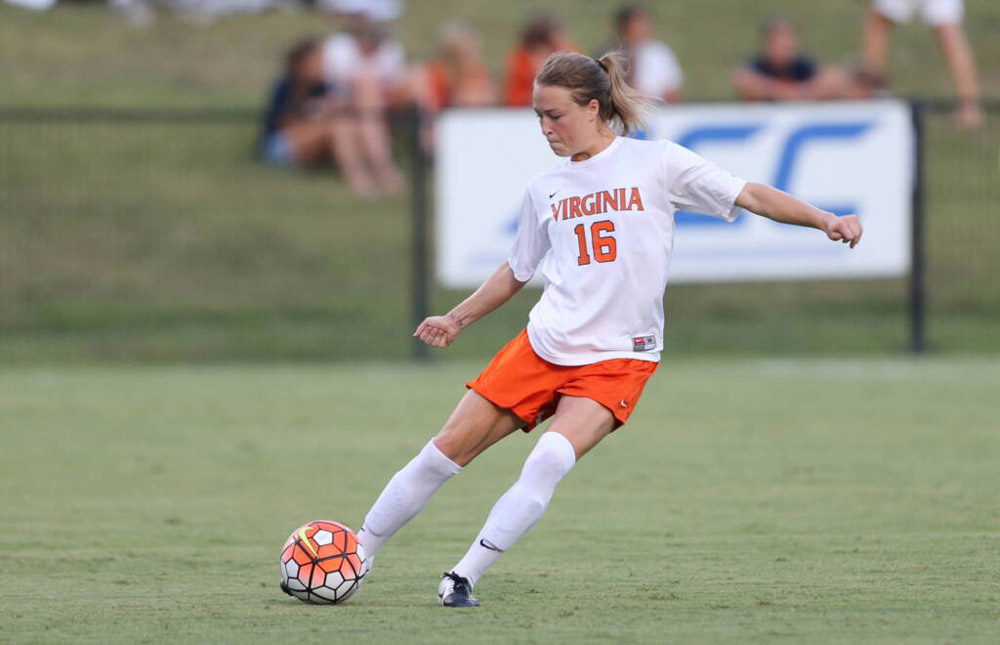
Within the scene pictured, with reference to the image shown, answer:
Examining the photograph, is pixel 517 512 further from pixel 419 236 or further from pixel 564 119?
pixel 419 236

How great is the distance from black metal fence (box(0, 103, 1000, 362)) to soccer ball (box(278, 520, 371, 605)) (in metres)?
8.99

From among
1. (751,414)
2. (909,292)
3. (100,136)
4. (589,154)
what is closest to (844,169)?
(909,292)

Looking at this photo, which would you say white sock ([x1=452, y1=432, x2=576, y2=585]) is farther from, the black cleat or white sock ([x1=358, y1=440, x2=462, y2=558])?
white sock ([x1=358, y1=440, x2=462, y2=558])

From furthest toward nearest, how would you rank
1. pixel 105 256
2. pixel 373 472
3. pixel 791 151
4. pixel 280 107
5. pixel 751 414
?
pixel 280 107 < pixel 105 256 < pixel 791 151 < pixel 751 414 < pixel 373 472

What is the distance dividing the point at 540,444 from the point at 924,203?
9.62 meters

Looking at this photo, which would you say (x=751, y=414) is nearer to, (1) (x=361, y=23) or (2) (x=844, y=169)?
(2) (x=844, y=169)

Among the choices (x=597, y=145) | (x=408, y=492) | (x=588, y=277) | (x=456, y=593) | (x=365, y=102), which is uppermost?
(x=597, y=145)

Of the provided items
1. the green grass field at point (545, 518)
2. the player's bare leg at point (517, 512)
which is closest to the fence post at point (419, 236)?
the green grass field at point (545, 518)

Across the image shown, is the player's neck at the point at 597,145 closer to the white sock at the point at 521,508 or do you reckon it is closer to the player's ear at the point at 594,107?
the player's ear at the point at 594,107

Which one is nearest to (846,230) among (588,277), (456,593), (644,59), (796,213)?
(796,213)

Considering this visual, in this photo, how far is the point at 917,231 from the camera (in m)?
14.6

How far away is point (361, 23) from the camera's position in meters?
17.5

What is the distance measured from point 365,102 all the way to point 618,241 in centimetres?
1137

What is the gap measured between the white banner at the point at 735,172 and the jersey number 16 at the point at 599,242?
327 inches
